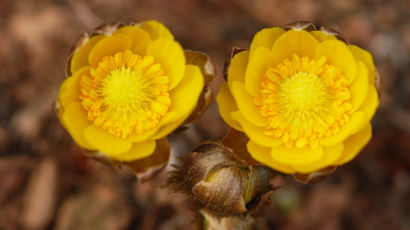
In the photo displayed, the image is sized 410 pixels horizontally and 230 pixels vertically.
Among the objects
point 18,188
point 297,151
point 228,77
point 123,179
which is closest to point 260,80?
point 228,77

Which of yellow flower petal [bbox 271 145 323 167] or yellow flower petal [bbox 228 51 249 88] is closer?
yellow flower petal [bbox 271 145 323 167]

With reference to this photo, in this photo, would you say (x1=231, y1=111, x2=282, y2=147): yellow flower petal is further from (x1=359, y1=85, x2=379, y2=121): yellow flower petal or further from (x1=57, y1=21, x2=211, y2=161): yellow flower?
(x1=359, y1=85, x2=379, y2=121): yellow flower petal

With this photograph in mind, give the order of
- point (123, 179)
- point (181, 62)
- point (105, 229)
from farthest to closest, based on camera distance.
Answer: point (123, 179), point (105, 229), point (181, 62)

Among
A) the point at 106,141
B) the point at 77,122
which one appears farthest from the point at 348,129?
the point at 77,122

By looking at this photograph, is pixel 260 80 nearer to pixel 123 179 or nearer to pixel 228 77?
pixel 228 77

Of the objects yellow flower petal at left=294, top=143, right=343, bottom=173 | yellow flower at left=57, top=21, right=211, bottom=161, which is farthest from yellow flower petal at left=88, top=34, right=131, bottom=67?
yellow flower petal at left=294, top=143, right=343, bottom=173

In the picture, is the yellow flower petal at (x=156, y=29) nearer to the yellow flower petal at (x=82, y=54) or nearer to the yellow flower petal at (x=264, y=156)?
the yellow flower petal at (x=82, y=54)

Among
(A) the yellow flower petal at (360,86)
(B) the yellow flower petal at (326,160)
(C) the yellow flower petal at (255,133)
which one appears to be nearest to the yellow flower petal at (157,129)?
(C) the yellow flower petal at (255,133)

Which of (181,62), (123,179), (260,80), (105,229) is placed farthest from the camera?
(123,179)
